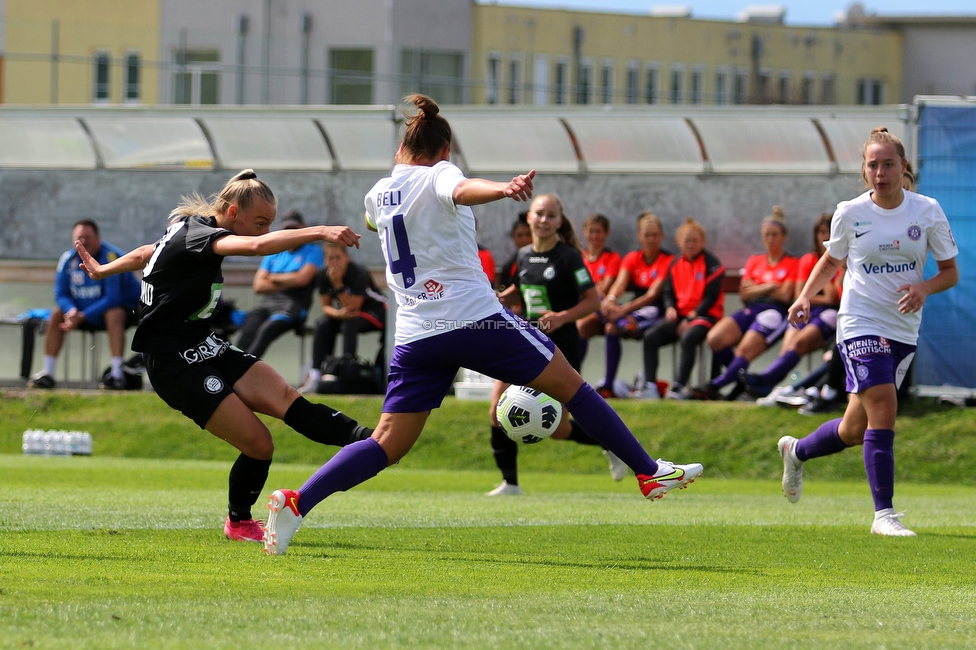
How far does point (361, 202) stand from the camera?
17.6 m

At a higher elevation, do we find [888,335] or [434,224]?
[434,224]

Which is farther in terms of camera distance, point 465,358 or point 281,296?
point 281,296

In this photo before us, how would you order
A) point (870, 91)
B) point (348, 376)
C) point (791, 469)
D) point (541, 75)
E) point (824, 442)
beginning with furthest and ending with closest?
1. point (870, 91)
2. point (541, 75)
3. point (348, 376)
4. point (791, 469)
5. point (824, 442)

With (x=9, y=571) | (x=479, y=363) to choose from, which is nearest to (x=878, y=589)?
(x=479, y=363)

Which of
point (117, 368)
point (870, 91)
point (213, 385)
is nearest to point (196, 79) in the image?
point (117, 368)

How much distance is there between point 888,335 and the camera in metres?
7.76

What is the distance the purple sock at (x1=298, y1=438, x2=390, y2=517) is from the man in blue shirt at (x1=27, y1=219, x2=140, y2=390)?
32.5 feet

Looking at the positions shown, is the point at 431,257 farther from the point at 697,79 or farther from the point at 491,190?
the point at 697,79

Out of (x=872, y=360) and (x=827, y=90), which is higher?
(x=827, y=90)

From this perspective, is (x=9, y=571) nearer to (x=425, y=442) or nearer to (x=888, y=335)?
(x=888, y=335)

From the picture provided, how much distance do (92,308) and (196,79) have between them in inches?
683

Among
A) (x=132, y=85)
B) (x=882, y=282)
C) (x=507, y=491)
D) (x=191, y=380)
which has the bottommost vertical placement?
(x=507, y=491)

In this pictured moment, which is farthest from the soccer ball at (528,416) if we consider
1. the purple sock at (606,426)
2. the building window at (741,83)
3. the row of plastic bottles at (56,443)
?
the building window at (741,83)

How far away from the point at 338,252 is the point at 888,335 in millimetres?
8461
